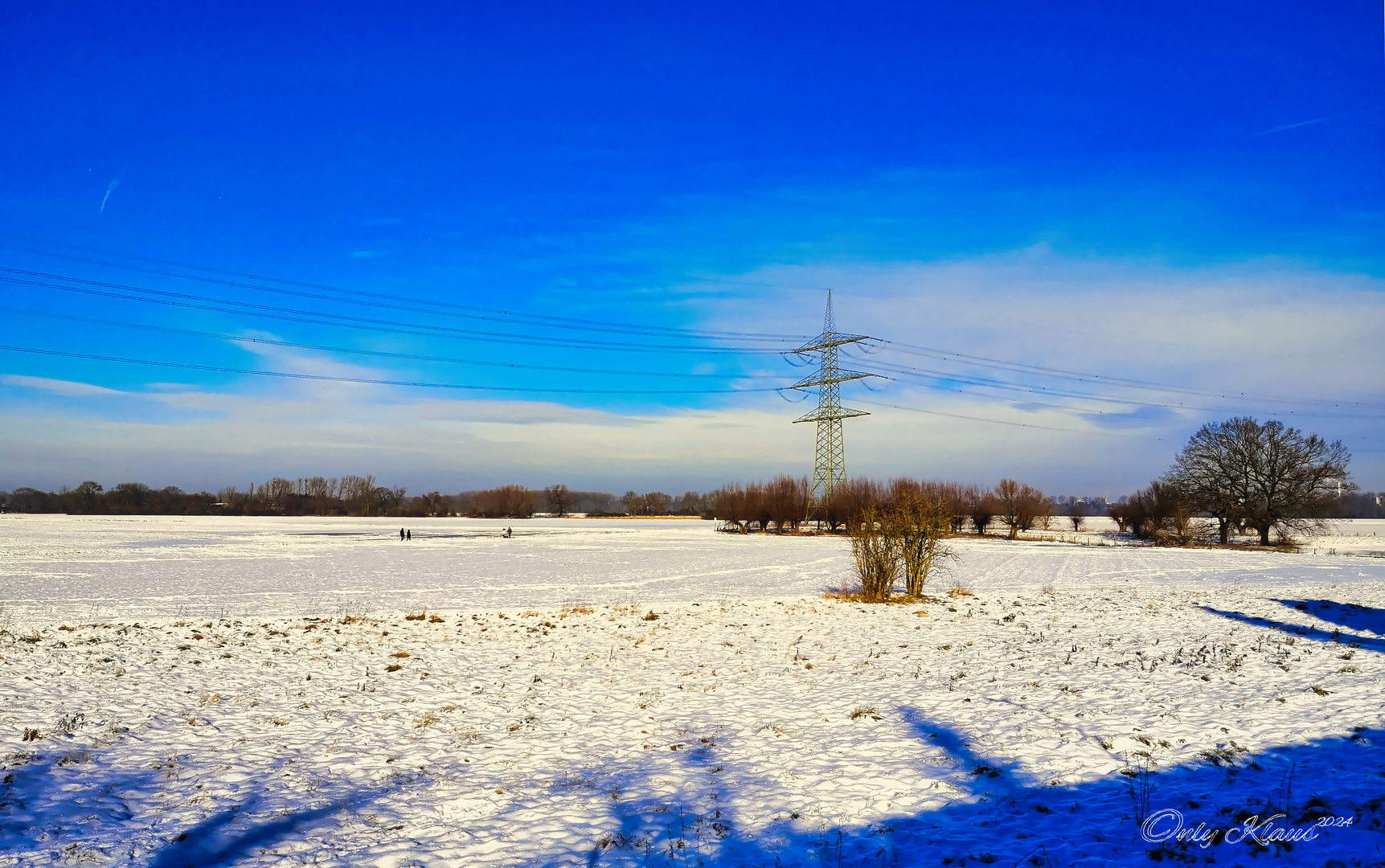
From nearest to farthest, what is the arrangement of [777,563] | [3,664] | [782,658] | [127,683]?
1. [127,683]
2. [3,664]
3. [782,658]
4. [777,563]

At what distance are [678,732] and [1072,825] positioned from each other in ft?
13.6

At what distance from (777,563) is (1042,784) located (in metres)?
28.9

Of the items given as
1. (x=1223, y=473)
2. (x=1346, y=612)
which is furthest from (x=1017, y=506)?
(x=1346, y=612)

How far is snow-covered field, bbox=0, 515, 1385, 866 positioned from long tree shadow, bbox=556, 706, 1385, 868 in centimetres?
3

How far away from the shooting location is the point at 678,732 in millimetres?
8656

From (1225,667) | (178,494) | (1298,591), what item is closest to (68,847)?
(1225,667)

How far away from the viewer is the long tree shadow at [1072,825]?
217 inches

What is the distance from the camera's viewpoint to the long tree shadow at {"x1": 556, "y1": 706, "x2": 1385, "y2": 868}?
552cm

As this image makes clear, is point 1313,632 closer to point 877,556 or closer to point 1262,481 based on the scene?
point 877,556

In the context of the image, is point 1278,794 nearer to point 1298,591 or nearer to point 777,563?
point 1298,591

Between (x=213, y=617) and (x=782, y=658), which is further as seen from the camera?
(x=213, y=617)

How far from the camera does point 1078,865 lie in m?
5.36

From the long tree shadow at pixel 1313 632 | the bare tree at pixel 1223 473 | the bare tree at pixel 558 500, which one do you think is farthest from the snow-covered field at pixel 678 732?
the bare tree at pixel 558 500

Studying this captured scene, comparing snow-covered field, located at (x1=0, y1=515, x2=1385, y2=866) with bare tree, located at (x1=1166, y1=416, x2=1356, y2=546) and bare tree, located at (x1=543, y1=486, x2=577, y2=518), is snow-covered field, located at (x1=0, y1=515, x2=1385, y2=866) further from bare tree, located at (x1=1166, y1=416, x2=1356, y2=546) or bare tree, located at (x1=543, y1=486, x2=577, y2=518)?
bare tree, located at (x1=543, y1=486, x2=577, y2=518)
